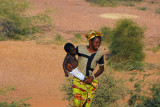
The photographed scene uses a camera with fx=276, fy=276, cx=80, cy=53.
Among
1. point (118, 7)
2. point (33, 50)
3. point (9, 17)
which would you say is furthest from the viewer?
point (118, 7)

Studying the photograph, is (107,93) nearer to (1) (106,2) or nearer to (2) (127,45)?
(2) (127,45)

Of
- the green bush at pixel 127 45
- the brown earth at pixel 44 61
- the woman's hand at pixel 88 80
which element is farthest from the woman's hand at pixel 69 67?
the green bush at pixel 127 45

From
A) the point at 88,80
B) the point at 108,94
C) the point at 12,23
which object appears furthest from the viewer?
the point at 12,23

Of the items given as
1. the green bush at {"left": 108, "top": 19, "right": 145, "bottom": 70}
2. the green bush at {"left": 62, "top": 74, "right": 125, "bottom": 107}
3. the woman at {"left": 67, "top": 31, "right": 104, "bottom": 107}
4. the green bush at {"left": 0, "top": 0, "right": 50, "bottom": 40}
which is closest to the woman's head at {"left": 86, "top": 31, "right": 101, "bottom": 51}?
the woman at {"left": 67, "top": 31, "right": 104, "bottom": 107}

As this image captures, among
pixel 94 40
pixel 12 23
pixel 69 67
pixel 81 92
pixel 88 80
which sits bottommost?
pixel 81 92

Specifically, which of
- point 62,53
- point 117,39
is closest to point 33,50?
point 62,53

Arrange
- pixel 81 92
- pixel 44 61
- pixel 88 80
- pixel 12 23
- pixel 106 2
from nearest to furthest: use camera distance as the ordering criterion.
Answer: pixel 88 80
pixel 81 92
pixel 44 61
pixel 12 23
pixel 106 2

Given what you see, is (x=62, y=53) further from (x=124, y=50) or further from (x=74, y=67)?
(x=74, y=67)

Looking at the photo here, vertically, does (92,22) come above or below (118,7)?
below

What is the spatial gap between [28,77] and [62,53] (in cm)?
296

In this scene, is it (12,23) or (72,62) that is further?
(12,23)

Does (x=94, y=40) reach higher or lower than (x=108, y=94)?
higher

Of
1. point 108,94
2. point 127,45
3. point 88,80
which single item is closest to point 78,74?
point 88,80

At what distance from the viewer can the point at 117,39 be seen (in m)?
10.9
